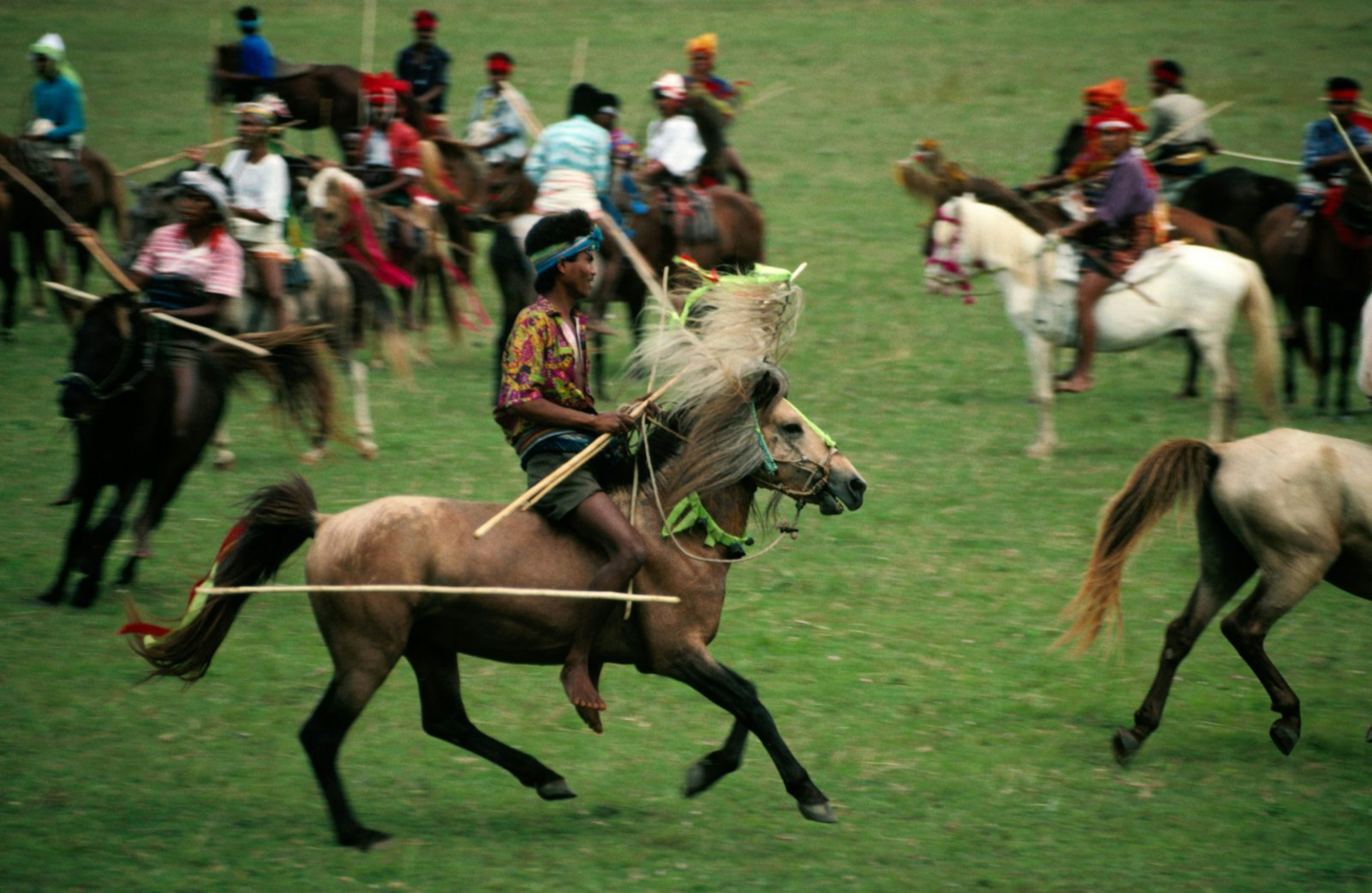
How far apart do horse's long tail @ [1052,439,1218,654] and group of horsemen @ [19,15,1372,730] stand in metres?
2.46

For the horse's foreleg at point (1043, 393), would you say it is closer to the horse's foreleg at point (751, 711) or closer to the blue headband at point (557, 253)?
the horse's foreleg at point (751, 711)

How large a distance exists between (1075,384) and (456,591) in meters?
7.59

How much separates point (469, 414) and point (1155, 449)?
732cm

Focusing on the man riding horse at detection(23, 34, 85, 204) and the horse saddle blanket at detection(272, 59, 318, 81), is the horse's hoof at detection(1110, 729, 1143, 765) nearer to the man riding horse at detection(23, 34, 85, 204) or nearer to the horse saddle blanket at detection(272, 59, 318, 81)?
the man riding horse at detection(23, 34, 85, 204)

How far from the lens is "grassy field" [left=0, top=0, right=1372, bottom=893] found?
5688mm

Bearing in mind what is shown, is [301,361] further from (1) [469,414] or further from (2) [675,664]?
(1) [469,414]

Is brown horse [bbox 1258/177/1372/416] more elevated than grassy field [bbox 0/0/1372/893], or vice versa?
brown horse [bbox 1258/177/1372/416]

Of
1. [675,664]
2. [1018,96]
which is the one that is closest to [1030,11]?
[1018,96]

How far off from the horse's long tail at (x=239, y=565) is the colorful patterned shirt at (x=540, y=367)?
2.85ft

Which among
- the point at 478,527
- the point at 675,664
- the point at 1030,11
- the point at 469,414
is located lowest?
the point at 469,414

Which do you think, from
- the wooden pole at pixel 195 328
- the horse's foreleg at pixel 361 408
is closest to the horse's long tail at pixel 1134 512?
the wooden pole at pixel 195 328

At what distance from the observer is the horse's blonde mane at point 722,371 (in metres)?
5.90

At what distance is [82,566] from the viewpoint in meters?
8.26

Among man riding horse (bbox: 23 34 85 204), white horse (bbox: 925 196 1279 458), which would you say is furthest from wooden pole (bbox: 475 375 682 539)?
man riding horse (bbox: 23 34 85 204)
